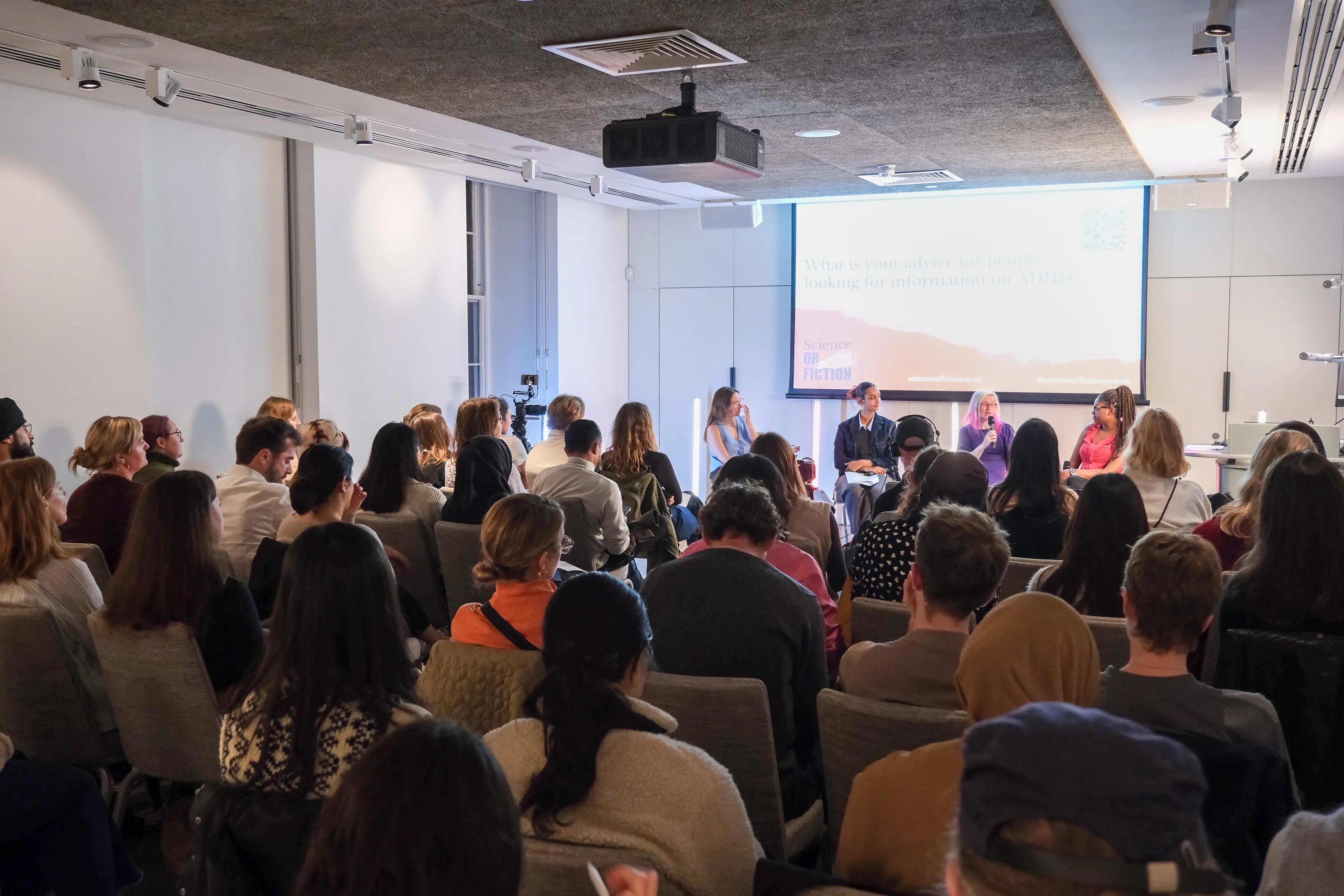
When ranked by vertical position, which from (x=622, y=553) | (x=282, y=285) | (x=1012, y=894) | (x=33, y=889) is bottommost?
(x=33, y=889)

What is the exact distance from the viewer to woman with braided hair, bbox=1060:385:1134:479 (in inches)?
280

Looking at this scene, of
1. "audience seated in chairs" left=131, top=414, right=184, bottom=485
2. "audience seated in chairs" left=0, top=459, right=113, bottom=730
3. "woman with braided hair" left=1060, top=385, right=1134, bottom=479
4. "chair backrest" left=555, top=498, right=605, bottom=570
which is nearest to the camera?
"audience seated in chairs" left=0, top=459, right=113, bottom=730

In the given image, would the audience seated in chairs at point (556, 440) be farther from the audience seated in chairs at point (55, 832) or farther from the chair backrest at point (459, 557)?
the audience seated in chairs at point (55, 832)

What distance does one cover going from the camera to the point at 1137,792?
866mm

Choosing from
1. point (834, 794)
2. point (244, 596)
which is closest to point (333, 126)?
point (244, 596)

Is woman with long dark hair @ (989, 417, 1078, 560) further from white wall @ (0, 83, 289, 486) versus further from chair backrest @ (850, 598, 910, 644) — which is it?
white wall @ (0, 83, 289, 486)

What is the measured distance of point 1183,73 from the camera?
18.4ft

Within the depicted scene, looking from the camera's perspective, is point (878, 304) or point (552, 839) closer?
point (552, 839)

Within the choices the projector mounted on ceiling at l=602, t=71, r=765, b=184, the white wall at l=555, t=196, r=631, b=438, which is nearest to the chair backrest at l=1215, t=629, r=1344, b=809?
the projector mounted on ceiling at l=602, t=71, r=765, b=184

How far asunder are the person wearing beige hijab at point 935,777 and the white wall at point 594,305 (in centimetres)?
929

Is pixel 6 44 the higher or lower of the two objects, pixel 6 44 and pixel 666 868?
the higher

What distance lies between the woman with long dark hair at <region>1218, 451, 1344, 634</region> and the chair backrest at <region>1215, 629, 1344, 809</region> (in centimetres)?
8

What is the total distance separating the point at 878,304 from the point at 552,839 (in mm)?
9705

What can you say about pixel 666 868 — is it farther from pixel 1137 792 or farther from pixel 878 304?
pixel 878 304
